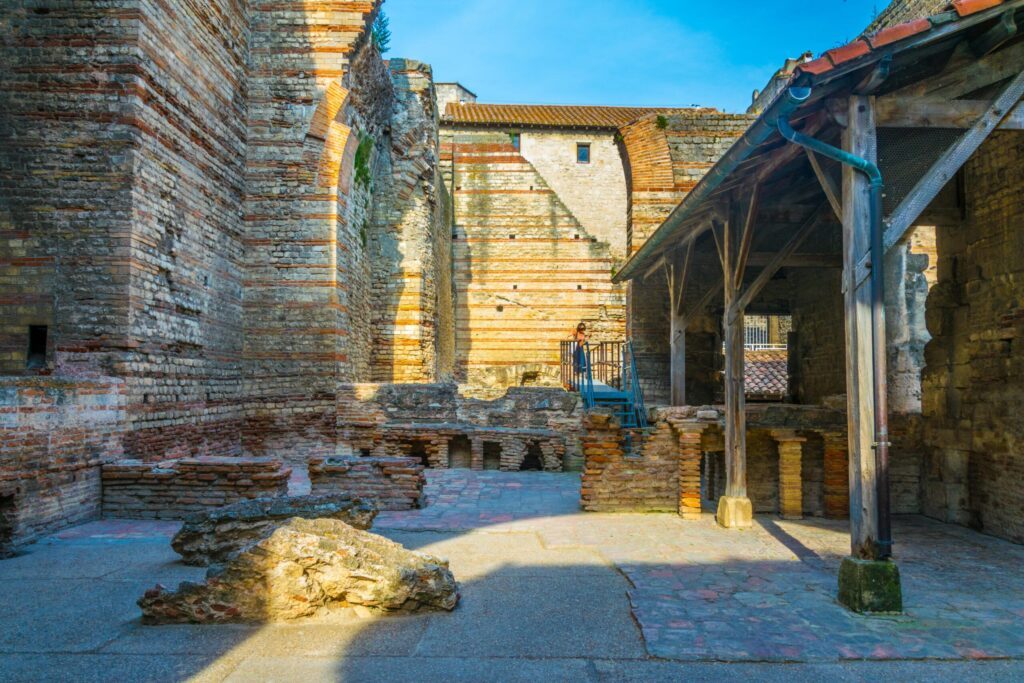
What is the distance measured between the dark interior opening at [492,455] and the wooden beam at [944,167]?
784 centimetres

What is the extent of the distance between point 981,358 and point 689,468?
3063mm

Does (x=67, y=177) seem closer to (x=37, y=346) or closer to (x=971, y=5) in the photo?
(x=37, y=346)

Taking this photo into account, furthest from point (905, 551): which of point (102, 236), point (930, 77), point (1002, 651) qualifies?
point (102, 236)

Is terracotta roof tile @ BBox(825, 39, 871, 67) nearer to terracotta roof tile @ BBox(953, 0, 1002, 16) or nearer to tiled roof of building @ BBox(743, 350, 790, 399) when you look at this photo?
terracotta roof tile @ BBox(953, 0, 1002, 16)

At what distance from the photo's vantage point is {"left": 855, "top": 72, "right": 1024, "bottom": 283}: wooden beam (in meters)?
4.43

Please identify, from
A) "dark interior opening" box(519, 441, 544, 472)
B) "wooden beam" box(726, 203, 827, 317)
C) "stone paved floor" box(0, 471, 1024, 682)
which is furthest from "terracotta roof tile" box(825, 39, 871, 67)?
"dark interior opening" box(519, 441, 544, 472)

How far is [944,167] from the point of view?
4.44 m

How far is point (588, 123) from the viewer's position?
2588 cm

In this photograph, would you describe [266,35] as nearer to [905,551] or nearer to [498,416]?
[498,416]

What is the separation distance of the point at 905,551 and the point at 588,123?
22564 mm

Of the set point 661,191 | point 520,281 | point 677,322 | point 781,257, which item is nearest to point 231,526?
point 781,257

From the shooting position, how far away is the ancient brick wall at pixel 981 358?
20.1 ft

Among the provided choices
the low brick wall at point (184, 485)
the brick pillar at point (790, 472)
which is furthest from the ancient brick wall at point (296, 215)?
the brick pillar at point (790, 472)

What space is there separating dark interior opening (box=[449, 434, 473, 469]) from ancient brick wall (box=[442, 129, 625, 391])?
8411mm
